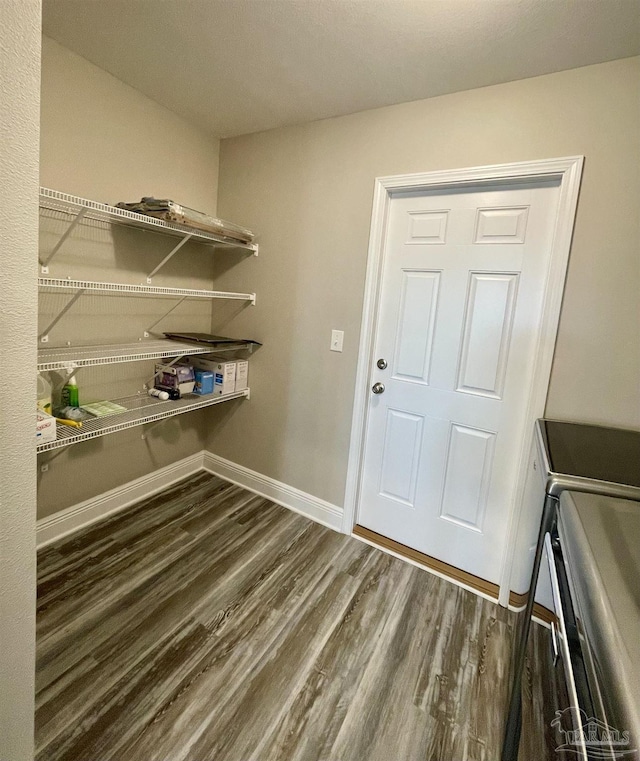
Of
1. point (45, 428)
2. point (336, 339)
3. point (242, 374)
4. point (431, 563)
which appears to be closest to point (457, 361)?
point (336, 339)

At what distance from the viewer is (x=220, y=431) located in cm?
282

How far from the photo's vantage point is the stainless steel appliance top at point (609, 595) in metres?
0.47

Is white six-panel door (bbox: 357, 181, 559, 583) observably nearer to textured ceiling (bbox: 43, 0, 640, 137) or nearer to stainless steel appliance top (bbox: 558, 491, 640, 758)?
textured ceiling (bbox: 43, 0, 640, 137)

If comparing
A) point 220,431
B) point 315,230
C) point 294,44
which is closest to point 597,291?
point 315,230

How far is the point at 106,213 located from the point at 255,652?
1902 millimetres

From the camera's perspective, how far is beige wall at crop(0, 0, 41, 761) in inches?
25.0

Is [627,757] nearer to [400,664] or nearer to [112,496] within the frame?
[400,664]

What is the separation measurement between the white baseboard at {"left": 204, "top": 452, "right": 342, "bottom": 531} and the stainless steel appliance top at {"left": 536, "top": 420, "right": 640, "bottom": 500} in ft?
4.29

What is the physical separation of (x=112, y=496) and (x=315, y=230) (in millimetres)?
1954

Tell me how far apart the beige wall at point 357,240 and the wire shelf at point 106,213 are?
42 centimetres

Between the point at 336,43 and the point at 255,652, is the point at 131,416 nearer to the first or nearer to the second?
the point at 255,652

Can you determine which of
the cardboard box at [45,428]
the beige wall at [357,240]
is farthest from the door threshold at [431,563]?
the cardboard box at [45,428]

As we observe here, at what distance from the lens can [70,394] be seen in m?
1.89

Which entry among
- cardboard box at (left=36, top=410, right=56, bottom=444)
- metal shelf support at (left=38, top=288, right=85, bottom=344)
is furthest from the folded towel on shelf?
cardboard box at (left=36, top=410, right=56, bottom=444)
